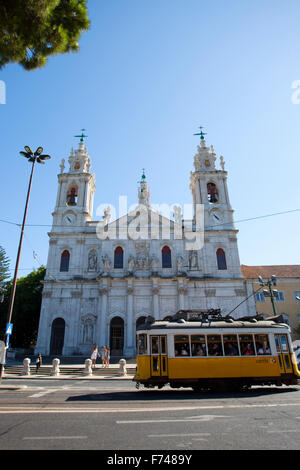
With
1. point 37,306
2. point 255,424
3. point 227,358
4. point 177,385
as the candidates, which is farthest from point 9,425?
point 37,306

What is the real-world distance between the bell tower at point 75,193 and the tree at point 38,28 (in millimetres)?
26560

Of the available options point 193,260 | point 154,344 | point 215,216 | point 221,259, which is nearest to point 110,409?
point 154,344

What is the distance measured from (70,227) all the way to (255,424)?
99.4 feet

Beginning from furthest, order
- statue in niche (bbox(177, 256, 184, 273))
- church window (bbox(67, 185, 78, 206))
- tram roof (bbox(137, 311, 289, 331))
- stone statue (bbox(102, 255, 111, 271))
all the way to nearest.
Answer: church window (bbox(67, 185, 78, 206)) < statue in niche (bbox(177, 256, 184, 273)) < stone statue (bbox(102, 255, 111, 271)) < tram roof (bbox(137, 311, 289, 331))

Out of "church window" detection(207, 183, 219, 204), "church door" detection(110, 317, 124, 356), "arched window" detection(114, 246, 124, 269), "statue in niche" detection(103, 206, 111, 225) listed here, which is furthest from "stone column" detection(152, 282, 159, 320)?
"church window" detection(207, 183, 219, 204)

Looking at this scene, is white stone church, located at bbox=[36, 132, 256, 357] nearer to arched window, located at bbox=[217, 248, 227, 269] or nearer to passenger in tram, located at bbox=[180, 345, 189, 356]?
arched window, located at bbox=[217, 248, 227, 269]

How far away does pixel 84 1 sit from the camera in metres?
7.69

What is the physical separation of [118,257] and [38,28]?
86.9ft

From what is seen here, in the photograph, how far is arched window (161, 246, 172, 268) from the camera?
3219 cm

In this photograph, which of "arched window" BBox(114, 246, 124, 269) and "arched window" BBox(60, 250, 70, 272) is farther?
"arched window" BBox(114, 246, 124, 269)

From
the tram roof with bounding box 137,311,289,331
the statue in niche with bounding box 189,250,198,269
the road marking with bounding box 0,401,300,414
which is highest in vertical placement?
the statue in niche with bounding box 189,250,198,269

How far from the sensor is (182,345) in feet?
36.9

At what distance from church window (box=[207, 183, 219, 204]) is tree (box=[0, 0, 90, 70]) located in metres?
29.3

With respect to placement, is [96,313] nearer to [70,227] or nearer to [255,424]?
[70,227]
